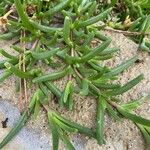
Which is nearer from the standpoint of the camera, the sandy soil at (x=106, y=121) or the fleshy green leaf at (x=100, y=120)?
the fleshy green leaf at (x=100, y=120)

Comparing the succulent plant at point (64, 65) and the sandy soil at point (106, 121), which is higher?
the succulent plant at point (64, 65)

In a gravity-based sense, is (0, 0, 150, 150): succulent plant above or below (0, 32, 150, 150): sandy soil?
above

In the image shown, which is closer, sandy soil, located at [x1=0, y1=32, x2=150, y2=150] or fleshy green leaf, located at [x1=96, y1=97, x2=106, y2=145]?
fleshy green leaf, located at [x1=96, y1=97, x2=106, y2=145]

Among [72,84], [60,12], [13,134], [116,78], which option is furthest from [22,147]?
[60,12]

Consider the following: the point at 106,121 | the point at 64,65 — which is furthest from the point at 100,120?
the point at 64,65

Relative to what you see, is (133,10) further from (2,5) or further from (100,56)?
(2,5)

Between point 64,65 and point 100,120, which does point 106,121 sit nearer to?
point 100,120

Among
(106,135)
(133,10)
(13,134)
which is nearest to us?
(13,134)

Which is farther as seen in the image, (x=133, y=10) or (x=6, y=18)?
(x=133, y=10)

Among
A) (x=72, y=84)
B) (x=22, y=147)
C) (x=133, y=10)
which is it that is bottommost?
(x=22, y=147)

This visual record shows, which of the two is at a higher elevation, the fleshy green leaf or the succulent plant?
the succulent plant

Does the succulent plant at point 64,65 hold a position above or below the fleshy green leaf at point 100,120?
above
